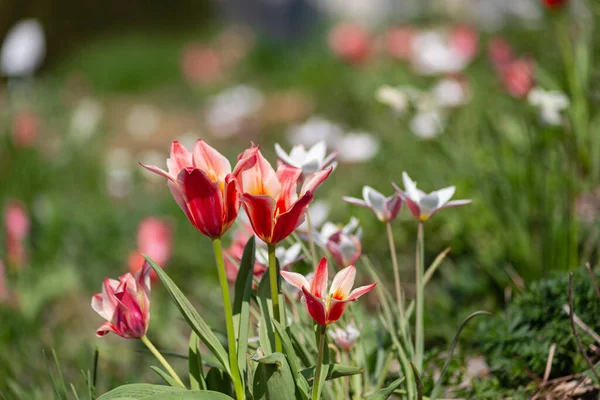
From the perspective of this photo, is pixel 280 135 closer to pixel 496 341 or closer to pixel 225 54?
pixel 225 54

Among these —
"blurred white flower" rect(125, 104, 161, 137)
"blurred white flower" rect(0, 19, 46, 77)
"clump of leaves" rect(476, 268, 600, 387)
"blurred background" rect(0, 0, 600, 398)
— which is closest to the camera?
"clump of leaves" rect(476, 268, 600, 387)

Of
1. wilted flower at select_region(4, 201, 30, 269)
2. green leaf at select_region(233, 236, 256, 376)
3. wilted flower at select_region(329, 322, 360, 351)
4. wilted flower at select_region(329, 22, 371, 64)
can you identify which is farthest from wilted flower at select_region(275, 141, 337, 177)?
wilted flower at select_region(329, 22, 371, 64)

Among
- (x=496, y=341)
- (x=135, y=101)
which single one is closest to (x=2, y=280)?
(x=496, y=341)

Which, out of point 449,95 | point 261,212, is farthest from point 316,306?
point 449,95

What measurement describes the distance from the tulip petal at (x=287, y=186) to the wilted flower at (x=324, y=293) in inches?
4.3

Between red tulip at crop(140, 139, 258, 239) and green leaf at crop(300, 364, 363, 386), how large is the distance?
0.97ft

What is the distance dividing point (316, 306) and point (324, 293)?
0.06 meters

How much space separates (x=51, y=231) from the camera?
297 cm

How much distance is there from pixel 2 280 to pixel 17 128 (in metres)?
1.64

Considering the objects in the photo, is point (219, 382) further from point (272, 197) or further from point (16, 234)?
point (16, 234)

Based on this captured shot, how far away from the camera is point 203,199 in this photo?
2.87ft

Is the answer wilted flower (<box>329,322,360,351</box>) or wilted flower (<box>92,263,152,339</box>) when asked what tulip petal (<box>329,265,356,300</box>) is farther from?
wilted flower (<box>92,263,152,339</box>)

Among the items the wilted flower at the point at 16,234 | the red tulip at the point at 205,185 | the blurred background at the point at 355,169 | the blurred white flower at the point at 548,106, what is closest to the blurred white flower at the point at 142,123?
the blurred background at the point at 355,169

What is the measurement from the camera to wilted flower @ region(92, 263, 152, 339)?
97cm
